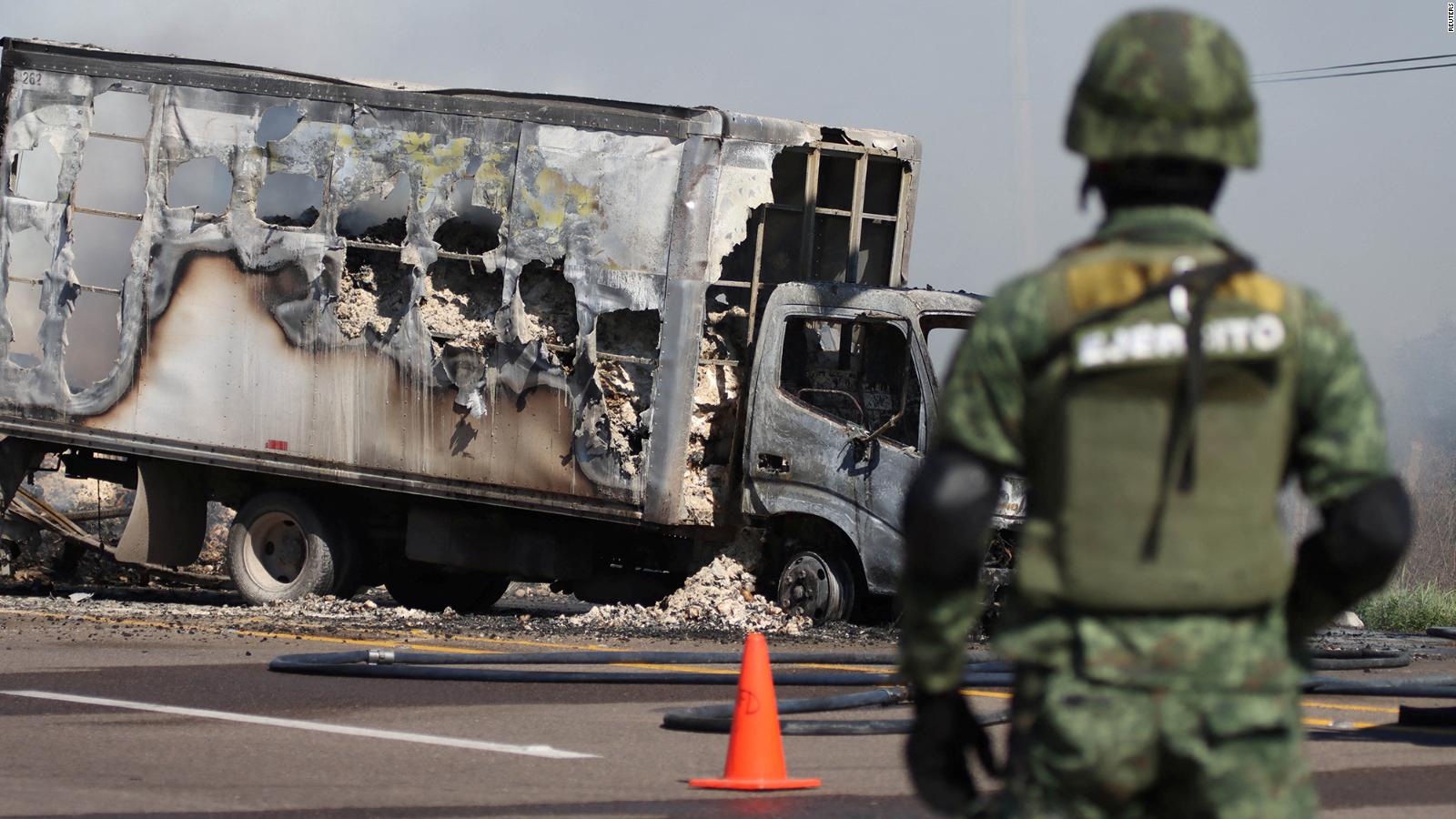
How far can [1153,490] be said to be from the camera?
2.39 m

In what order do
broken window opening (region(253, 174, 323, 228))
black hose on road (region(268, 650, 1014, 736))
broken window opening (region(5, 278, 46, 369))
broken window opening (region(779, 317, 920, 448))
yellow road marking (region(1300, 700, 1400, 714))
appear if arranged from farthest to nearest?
broken window opening (region(5, 278, 46, 369))
broken window opening (region(253, 174, 323, 228))
broken window opening (region(779, 317, 920, 448))
yellow road marking (region(1300, 700, 1400, 714))
black hose on road (region(268, 650, 1014, 736))

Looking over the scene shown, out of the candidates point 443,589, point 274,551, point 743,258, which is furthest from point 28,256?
point 743,258

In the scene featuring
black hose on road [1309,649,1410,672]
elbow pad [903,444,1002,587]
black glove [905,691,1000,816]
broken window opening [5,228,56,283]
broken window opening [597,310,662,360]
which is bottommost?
black hose on road [1309,649,1410,672]

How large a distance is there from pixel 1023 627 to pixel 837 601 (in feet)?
36.5

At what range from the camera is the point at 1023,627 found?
2.46 m

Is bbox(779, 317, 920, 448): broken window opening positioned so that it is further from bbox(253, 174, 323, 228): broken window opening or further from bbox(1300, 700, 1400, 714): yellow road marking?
bbox(1300, 700, 1400, 714): yellow road marking

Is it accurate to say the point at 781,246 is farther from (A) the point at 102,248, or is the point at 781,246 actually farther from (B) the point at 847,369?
(A) the point at 102,248

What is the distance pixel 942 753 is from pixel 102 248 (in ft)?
45.1

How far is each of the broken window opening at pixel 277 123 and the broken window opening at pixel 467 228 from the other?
1.51 metres

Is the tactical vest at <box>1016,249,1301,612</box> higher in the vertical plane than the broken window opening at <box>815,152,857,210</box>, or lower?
lower

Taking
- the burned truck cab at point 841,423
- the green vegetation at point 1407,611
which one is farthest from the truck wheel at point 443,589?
the green vegetation at point 1407,611

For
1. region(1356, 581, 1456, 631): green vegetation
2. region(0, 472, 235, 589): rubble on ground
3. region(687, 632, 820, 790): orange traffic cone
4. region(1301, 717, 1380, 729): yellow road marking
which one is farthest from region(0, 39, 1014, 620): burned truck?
region(1356, 581, 1456, 631): green vegetation

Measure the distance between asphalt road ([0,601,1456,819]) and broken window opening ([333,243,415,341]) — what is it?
3983mm

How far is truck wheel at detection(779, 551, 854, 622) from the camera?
13516 mm
